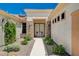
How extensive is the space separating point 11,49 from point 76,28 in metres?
5.07

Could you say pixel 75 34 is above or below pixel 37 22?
below

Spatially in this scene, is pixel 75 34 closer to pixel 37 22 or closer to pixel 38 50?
pixel 38 50

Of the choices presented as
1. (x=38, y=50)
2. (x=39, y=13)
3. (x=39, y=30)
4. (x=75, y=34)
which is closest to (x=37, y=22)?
(x=39, y=30)

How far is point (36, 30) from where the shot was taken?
2536cm

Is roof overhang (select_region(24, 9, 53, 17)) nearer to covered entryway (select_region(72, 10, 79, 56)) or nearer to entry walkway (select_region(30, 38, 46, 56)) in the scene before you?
entry walkway (select_region(30, 38, 46, 56))

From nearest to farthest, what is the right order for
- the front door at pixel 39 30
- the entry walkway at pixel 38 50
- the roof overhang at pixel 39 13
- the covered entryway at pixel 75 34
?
1. the covered entryway at pixel 75 34
2. the entry walkway at pixel 38 50
3. the roof overhang at pixel 39 13
4. the front door at pixel 39 30

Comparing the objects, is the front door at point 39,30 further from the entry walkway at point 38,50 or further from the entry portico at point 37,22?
the entry walkway at point 38,50

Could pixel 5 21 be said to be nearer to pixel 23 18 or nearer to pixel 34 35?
pixel 23 18

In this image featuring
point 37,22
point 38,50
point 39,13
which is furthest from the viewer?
point 37,22

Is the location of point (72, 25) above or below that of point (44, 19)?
below

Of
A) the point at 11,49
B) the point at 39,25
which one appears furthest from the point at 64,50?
the point at 39,25

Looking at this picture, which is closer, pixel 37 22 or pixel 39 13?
pixel 39 13

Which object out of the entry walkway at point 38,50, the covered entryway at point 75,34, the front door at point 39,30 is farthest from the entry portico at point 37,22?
the covered entryway at point 75,34

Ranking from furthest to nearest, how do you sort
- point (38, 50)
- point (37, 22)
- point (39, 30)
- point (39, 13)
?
point (37, 22)
point (39, 30)
point (39, 13)
point (38, 50)
